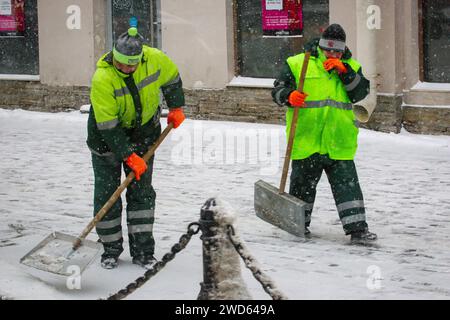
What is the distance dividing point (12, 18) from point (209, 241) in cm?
1223

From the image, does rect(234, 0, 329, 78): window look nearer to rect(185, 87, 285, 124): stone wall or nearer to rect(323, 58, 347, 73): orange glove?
rect(185, 87, 285, 124): stone wall

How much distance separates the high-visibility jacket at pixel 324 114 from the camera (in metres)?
7.72

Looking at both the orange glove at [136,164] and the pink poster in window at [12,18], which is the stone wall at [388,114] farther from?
the pink poster in window at [12,18]

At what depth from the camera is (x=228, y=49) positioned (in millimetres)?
14359

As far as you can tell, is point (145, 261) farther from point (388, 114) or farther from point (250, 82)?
point (250, 82)

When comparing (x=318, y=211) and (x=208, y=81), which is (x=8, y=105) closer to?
(x=208, y=81)

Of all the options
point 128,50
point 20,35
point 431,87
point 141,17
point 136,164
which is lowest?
point 136,164

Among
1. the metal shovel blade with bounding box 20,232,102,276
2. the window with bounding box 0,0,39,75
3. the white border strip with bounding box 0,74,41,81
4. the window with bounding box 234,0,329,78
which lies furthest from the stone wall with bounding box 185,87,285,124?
the metal shovel blade with bounding box 20,232,102,276

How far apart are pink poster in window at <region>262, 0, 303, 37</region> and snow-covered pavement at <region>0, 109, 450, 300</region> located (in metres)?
1.31

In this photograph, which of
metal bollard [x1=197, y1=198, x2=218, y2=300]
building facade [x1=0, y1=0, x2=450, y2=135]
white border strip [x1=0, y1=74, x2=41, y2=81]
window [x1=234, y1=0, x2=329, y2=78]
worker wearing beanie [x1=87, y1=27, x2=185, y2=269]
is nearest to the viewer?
metal bollard [x1=197, y1=198, x2=218, y2=300]

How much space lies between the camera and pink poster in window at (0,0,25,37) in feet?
54.6

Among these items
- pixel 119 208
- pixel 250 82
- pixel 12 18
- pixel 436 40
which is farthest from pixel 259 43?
pixel 119 208

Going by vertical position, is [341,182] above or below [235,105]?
below

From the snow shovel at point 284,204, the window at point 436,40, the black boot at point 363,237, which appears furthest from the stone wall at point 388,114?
the black boot at point 363,237
